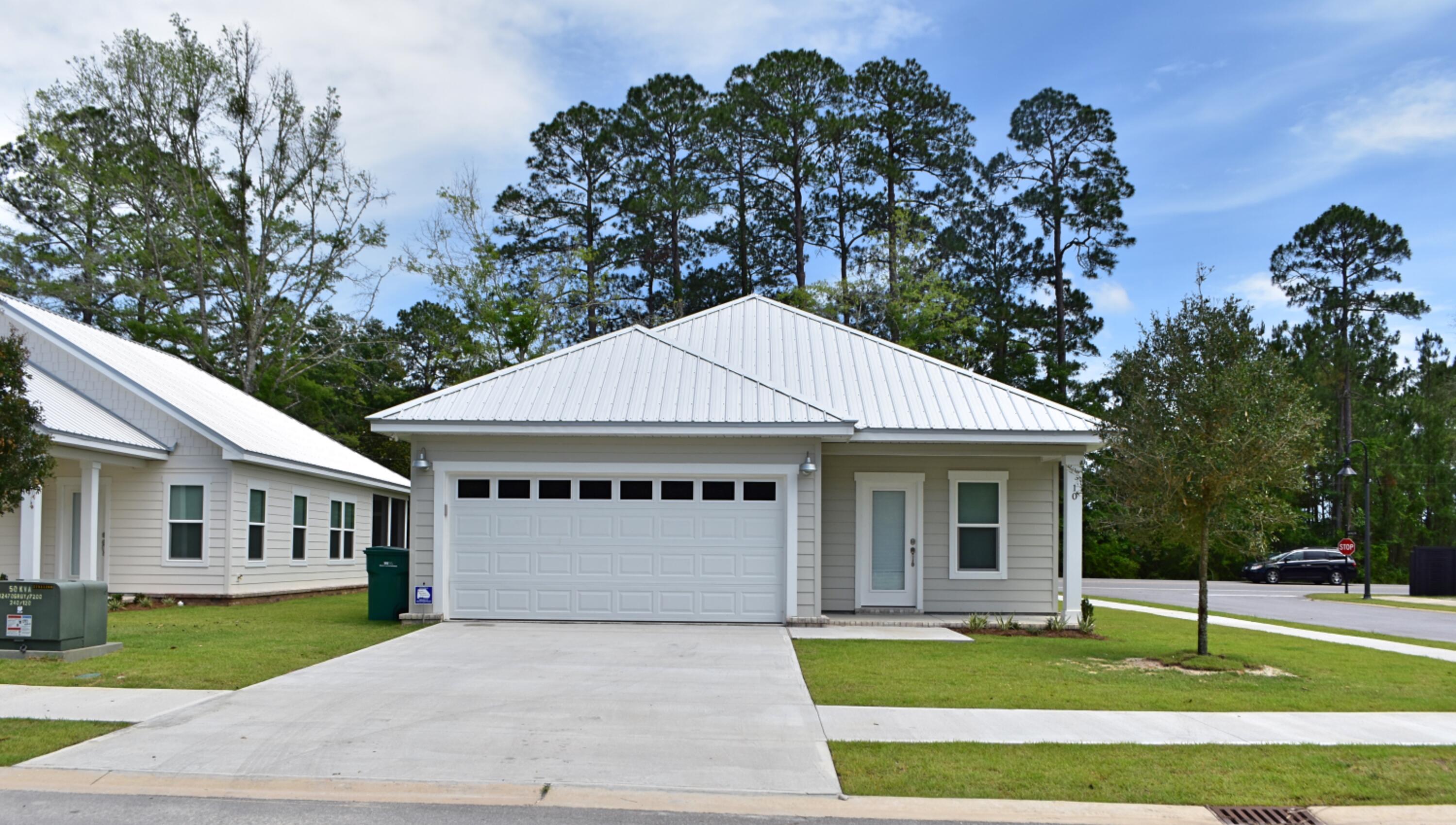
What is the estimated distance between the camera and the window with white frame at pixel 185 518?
18859 millimetres

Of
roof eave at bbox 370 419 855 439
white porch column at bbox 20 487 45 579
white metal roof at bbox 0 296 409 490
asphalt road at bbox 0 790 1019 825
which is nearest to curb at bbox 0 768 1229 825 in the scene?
asphalt road at bbox 0 790 1019 825

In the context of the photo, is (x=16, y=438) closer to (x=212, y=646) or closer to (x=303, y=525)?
(x=212, y=646)

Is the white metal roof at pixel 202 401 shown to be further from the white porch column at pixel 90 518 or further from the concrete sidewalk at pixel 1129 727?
the concrete sidewalk at pixel 1129 727

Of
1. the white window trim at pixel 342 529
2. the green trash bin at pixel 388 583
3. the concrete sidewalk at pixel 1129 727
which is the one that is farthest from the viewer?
the white window trim at pixel 342 529

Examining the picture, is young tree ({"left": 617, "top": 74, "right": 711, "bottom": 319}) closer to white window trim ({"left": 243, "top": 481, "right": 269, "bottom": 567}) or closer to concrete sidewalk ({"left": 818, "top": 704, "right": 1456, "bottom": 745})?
white window trim ({"left": 243, "top": 481, "right": 269, "bottom": 567})

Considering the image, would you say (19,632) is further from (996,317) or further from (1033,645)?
(996,317)

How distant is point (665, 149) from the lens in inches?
1628

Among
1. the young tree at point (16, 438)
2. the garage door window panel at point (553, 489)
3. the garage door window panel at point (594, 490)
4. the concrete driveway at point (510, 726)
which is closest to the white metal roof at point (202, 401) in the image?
the garage door window panel at point (553, 489)

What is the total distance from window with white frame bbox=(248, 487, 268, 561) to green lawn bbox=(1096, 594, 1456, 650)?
1512cm

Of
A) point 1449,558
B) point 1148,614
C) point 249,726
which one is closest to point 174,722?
point 249,726

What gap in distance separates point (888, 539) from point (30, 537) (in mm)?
13156

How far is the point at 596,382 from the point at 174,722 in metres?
8.90

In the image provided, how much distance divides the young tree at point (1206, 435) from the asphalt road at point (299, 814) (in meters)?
7.03

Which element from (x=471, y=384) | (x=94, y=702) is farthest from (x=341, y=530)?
(x=94, y=702)
